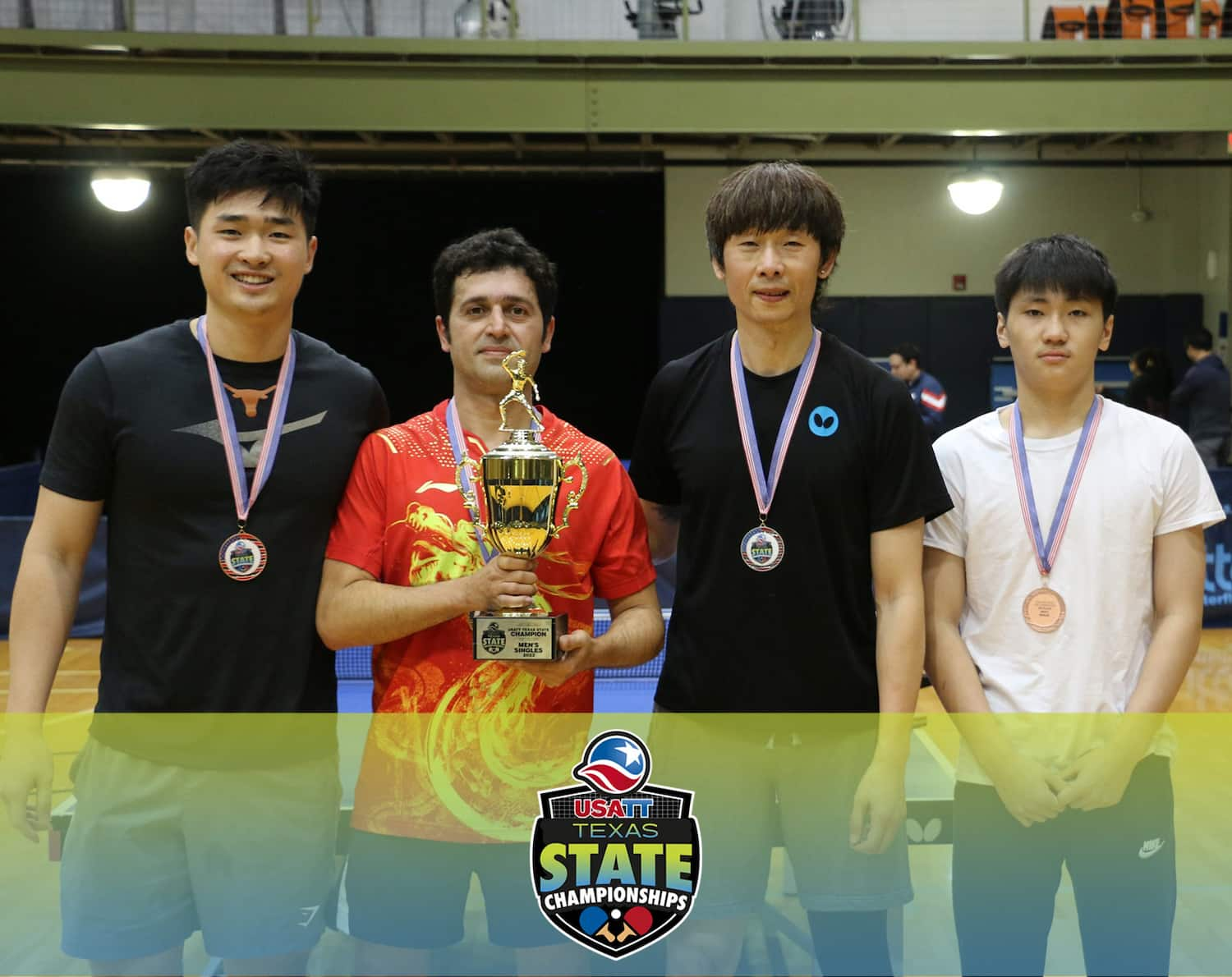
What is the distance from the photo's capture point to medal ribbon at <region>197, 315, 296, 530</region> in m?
2.33

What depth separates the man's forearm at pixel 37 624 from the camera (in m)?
2.33

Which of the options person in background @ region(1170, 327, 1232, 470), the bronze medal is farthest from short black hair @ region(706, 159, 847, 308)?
person in background @ region(1170, 327, 1232, 470)

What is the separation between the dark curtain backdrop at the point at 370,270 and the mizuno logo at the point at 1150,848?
10.8 metres

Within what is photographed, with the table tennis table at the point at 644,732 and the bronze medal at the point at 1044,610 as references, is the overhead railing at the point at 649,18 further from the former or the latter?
the bronze medal at the point at 1044,610

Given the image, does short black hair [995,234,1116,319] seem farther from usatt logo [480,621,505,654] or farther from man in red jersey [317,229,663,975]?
usatt logo [480,621,505,654]

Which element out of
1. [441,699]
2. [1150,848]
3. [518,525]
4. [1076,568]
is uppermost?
[518,525]

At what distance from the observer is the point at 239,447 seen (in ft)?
7.68

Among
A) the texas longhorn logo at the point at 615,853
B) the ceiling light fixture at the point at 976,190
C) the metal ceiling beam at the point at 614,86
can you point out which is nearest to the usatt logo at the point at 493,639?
the texas longhorn logo at the point at 615,853

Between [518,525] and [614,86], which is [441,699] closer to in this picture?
[518,525]

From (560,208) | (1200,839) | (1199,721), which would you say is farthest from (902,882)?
(560,208)

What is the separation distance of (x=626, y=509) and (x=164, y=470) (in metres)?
0.90

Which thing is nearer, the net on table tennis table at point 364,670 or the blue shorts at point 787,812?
the blue shorts at point 787,812

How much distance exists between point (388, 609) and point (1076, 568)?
1310 millimetres
